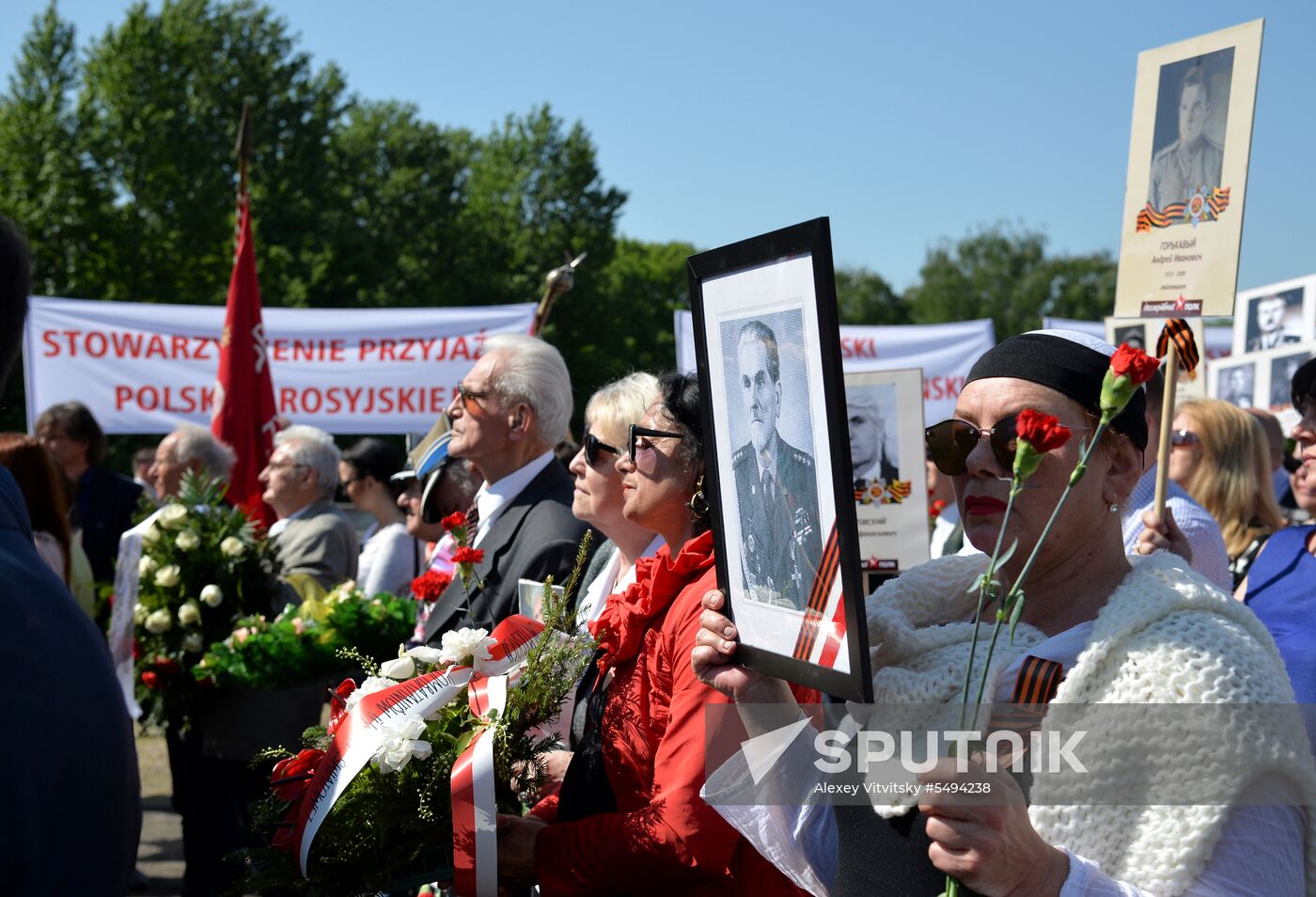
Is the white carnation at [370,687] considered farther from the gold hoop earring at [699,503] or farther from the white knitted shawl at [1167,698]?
the white knitted shawl at [1167,698]

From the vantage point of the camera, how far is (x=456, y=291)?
147 feet

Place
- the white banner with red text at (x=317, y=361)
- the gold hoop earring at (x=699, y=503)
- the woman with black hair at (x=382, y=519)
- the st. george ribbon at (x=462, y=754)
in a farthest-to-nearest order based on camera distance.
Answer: the white banner with red text at (x=317, y=361), the woman with black hair at (x=382, y=519), the gold hoop earring at (x=699, y=503), the st. george ribbon at (x=462, y=754)

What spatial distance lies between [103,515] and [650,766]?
5744 mm

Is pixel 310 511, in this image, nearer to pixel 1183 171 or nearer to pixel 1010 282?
pixel 1183 171

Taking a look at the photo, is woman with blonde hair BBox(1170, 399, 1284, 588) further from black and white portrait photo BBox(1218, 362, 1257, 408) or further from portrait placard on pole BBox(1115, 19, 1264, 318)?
black and white portrait photo BBox(1218, 362, 1257, 408)

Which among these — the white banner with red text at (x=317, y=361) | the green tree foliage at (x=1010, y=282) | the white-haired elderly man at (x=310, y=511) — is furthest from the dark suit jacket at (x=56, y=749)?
the green tree foliage at (x=1010, y=282)

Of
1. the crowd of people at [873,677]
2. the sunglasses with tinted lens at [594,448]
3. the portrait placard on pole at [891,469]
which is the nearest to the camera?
the crowd of people at [873,677]

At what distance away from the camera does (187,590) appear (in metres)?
5.33

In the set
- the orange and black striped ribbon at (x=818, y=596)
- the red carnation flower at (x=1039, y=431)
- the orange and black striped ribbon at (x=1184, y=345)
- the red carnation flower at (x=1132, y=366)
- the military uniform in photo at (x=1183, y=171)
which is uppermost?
the military uniform in photo at (x=1183, y=171)

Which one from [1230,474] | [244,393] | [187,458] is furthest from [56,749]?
[244,393]

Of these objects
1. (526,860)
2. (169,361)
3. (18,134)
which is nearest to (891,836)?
(526,860)

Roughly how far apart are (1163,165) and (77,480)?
6.23m

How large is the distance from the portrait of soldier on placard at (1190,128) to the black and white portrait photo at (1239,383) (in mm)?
5691

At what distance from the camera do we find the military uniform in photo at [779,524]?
165cm
